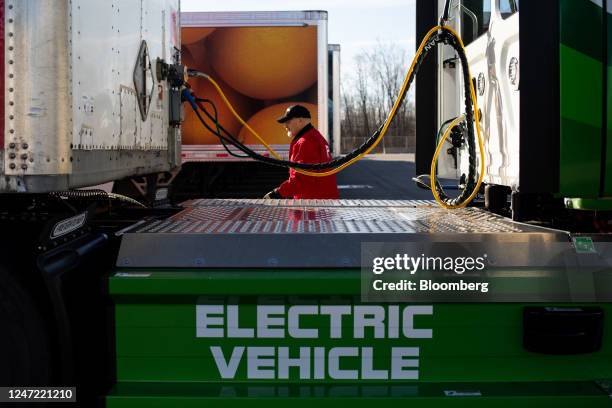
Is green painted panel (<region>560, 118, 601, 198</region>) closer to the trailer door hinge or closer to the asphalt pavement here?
the trailer door hinge

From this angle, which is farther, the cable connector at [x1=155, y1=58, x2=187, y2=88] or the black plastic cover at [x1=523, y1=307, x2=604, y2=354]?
the cable connector at [x1=155, y1=58, x2=187, y2=88]

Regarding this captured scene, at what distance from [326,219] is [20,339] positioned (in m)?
1.35

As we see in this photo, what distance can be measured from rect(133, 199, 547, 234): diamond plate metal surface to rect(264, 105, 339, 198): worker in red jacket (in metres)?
1.02

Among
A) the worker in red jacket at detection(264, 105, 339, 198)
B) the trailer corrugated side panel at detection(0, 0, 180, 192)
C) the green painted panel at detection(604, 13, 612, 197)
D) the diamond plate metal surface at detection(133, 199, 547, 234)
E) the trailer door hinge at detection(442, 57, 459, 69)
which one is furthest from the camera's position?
the worker in red jacket at detection(264, 105, 339, 198)

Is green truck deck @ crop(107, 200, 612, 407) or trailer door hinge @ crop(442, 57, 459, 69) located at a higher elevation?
trailer door hinge @ crop(442, 57, 459, 69)

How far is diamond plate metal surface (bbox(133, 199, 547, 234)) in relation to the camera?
2797mm

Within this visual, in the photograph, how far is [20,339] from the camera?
2.48m

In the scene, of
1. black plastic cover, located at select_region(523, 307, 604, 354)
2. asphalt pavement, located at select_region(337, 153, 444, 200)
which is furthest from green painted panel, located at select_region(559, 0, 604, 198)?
asphalt pavement, located at select_region(337, 153, 444, 200)

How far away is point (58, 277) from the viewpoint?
2.40 m

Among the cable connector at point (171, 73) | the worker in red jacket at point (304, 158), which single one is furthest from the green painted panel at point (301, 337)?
the worker in red jacket at point (304, 158)

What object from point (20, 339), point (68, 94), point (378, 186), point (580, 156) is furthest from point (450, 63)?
point (378, 186)

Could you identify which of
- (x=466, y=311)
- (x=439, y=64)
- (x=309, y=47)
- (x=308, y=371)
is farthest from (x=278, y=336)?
(x=309, y=47)

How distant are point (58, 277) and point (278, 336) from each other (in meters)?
0.77

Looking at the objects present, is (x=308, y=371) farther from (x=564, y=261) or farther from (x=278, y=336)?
(x=564, y=261)
